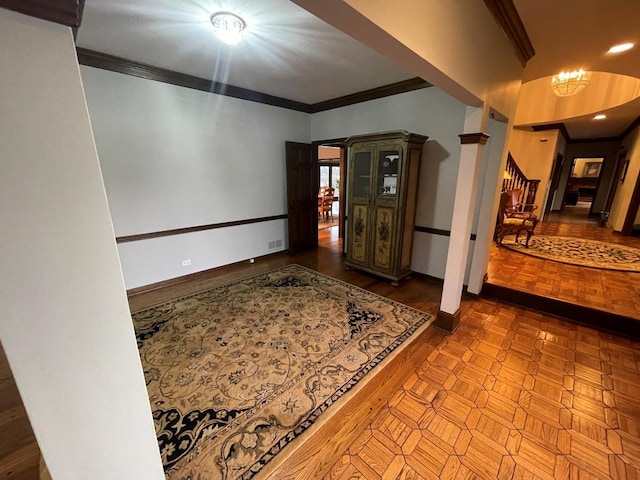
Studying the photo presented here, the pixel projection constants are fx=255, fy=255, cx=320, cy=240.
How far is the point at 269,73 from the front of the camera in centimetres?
301

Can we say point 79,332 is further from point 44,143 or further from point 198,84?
point 198,84

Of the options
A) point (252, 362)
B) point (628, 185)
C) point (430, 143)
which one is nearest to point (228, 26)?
point (430, 143)

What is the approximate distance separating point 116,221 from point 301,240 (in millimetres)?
2726

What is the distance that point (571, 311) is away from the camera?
8.54ft

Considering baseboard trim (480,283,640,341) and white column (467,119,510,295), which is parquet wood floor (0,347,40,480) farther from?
baseboard trim (480,283,640,341)

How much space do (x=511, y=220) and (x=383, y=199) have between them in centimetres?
270

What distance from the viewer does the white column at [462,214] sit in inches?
81.4

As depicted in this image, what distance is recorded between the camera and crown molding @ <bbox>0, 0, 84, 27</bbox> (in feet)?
1.43

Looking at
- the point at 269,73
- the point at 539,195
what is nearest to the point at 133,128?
the point at 269,73

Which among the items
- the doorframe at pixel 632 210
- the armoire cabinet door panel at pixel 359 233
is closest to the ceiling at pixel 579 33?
the armoire cabinet door panel at pixel 359 233

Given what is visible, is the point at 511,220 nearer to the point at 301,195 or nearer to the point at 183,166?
the point at 301,195

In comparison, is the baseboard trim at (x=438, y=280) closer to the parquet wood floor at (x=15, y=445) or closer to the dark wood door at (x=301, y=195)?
the dark wood door at (x=301, y=195)

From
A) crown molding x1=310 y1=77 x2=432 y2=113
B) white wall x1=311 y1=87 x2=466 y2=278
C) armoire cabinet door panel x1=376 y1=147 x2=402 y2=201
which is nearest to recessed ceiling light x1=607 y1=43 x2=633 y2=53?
white wall x1=311 y1=87 x2=466 y2=278

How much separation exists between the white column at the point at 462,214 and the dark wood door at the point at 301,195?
278 cm
